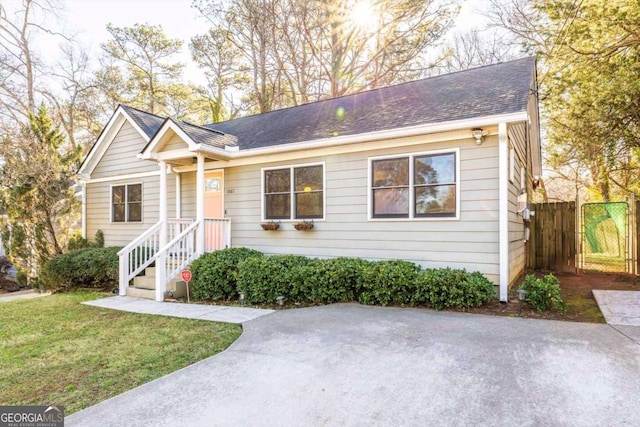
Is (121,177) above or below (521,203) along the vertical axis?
above

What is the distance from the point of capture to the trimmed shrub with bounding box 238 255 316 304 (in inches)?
247

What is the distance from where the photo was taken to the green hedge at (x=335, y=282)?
550 centimetres

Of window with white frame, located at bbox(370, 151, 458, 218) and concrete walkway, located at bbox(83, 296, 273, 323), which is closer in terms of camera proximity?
concrete walkway, located at bbox(83, 296, 273, 323)

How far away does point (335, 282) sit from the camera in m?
6.13

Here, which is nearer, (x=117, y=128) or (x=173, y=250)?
(x=173, y=250)

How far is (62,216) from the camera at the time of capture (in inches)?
413

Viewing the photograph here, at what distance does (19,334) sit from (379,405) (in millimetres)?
4949

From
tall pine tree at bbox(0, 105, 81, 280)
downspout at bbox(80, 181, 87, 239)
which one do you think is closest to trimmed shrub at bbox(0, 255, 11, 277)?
tall pine tree at bbox(0, 105, 81, 280)

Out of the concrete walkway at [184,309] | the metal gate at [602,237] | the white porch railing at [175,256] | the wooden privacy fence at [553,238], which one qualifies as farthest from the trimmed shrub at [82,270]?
the metal gate at [602,237]

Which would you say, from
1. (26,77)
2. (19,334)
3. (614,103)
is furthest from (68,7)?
(614,103)

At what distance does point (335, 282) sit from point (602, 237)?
7572 millimetres

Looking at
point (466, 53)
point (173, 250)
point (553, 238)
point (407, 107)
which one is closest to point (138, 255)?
point (173, 250)

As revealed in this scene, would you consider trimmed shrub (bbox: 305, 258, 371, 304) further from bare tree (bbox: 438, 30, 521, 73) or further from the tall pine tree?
bare tree (bbox: 438, 30, 521, 73)

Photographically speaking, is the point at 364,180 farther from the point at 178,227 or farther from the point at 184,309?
the point at 178,227
